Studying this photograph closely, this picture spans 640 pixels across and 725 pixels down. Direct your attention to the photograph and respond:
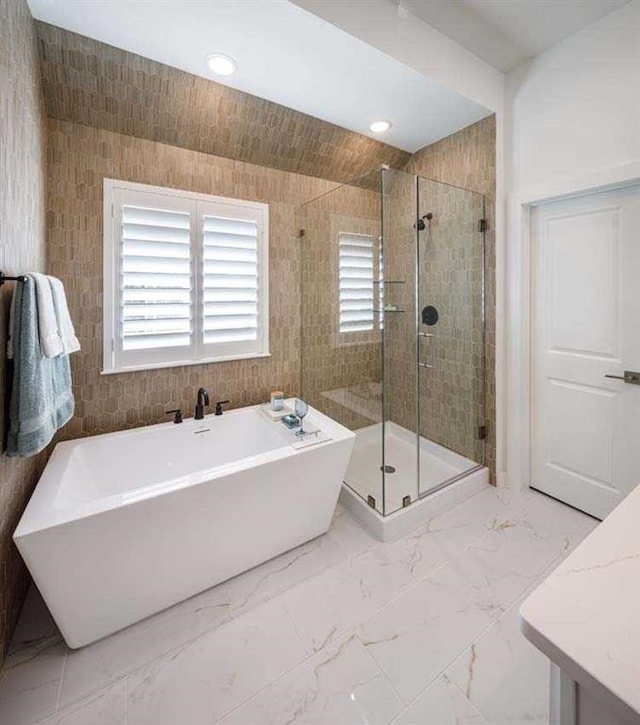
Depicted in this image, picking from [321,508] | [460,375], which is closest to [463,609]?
[321,508]

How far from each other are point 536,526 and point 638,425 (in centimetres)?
86

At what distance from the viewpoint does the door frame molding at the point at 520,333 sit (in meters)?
2.43

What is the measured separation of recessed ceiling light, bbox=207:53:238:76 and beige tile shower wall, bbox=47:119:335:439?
0.56m

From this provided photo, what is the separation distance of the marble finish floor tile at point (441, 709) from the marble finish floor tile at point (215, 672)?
1.46 ft

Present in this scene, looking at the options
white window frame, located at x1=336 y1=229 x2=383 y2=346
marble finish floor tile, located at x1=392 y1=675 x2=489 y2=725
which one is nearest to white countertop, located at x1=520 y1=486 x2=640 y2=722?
marble finish floor tile, located at x1=392 y1=675 x2=489 y2=725

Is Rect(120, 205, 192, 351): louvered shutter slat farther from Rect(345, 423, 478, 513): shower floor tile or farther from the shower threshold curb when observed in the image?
the shower threshold curb

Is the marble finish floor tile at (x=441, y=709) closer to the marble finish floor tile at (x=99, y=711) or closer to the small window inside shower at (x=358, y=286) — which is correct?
the marble finish floor tile at (x=99, y=711)

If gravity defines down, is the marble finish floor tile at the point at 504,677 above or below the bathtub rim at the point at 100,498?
below

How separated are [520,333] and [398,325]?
2.82 feet

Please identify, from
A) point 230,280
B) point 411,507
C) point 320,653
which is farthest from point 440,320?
point 320,653

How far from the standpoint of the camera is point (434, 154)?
2928 mm

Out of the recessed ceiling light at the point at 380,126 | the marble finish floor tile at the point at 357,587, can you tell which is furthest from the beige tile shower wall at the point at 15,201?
the recessed ceiling light at the point at 380,126

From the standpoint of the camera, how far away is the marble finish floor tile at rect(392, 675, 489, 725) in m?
1.23

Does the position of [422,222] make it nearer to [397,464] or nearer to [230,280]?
[230,280]
